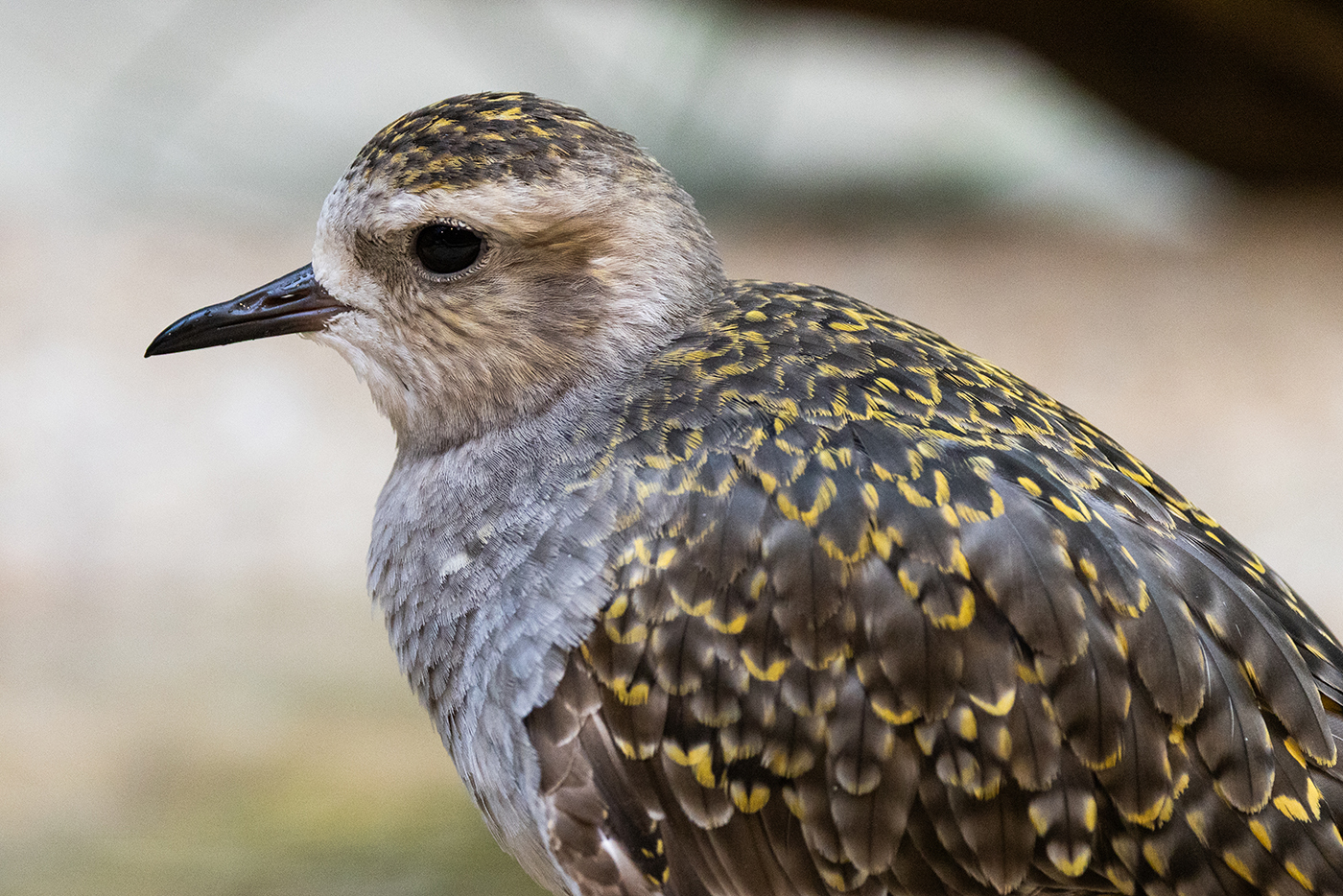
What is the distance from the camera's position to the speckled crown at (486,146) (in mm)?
2715

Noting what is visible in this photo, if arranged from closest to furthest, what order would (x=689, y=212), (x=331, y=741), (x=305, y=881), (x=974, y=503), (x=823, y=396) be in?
(x=974, y=503), (x=823, y=396), (x=689, y=212), (x=305, y=881), (x=331, y=741)

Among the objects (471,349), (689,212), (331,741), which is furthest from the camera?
(331,741)

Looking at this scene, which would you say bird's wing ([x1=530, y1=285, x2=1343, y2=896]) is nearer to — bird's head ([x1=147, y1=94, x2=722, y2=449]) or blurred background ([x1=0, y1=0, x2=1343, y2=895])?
bird's head ([x1=147, y1=94, x2=722, y2=449])

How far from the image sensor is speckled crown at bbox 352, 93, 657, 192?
107 inches

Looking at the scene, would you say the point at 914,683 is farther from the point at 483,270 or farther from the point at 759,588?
the point at 483,270

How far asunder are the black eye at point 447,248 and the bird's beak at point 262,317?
0.23m

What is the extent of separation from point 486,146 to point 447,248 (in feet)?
0.70

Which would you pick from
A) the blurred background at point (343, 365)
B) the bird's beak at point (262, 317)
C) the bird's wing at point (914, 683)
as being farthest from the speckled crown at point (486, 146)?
the blurred background at point (343, 365)

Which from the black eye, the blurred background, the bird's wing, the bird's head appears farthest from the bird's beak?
the blurred background

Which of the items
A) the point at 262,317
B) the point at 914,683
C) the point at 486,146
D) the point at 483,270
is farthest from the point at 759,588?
the point at 262,317

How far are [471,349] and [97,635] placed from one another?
4270 millimetres

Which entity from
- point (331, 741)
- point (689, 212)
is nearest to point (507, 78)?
point (331, 741)

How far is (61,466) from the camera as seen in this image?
21.9 feet

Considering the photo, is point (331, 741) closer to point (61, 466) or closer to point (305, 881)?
point (305, 881)
